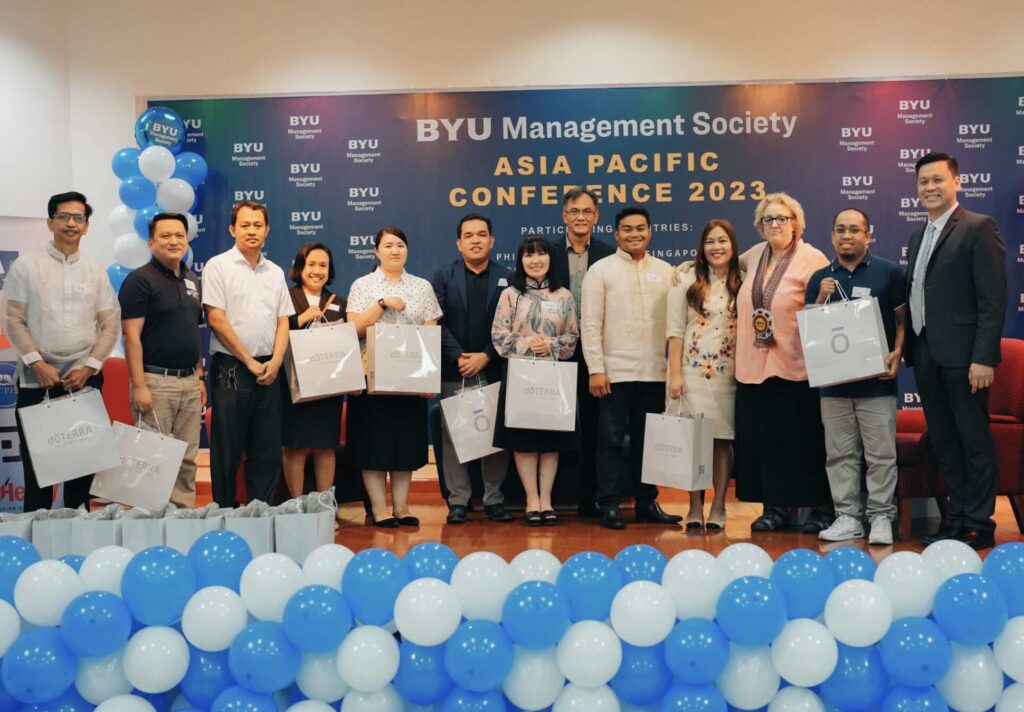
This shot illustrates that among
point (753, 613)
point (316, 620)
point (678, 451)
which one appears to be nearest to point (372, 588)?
point (316, 620)

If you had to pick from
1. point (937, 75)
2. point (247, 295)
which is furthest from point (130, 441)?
point (937, 75)

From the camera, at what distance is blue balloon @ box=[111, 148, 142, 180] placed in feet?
20.8

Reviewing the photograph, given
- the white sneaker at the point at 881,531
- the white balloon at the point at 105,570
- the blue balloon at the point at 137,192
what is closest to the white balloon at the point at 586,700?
the white balloon at the point at 105,570

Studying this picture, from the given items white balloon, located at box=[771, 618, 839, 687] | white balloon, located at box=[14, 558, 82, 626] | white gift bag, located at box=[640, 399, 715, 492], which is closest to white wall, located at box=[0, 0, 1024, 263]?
white gift bag, located at box=[640, 399, 715, 492]

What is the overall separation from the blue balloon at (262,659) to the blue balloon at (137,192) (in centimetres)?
474

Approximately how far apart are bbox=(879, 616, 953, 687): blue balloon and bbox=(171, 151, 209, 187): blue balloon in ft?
17.8

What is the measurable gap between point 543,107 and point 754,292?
8.53 ft

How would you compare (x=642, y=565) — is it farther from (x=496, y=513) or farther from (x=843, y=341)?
(x=496, y=513)

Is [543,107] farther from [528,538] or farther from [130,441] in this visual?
[130,441]

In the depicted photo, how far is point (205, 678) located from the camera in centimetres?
218

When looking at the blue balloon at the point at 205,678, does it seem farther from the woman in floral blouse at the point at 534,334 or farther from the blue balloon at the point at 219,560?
the woman in floral blouse at the point at 534,334

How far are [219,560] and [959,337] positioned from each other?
10.2ft

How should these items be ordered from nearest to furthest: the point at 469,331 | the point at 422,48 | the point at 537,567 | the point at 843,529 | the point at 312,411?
the point at 537,567
the point at 843,529
the point at 312,411
the point at 469,331
the point at 422,48

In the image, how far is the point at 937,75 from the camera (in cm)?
646
